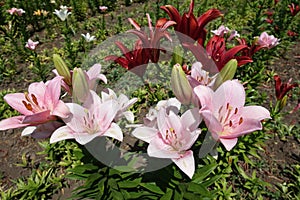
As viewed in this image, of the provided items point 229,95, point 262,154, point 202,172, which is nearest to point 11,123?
point 229,95

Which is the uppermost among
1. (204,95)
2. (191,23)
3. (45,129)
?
(191,23)

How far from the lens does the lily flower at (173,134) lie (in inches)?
40.0

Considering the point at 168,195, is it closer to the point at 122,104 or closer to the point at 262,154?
the point at 122,104

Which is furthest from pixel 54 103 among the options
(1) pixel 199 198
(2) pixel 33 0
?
(2) pixel 33 0

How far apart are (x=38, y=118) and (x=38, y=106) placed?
0.11 metres

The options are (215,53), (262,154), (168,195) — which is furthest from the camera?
(262,154)

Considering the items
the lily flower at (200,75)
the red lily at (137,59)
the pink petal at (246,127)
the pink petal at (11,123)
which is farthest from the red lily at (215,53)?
the pink petal at (11,123)

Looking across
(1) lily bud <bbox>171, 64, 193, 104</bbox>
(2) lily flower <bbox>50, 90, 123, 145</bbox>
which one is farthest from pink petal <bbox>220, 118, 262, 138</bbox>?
(2) lily flower <bbox>50, 90, 123, 145</bbox>

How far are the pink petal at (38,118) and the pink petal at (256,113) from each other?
73 cm

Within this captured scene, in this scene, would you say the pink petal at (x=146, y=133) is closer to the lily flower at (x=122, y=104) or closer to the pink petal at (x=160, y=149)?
the pink petal at (x=160, y=149)

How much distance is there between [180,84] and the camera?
1.06 metres

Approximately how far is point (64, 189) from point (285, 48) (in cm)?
330

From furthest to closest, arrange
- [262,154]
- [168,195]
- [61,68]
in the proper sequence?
[262,154], [168,195], [61,68]

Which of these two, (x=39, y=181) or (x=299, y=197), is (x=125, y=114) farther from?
(x=299, y=197)
